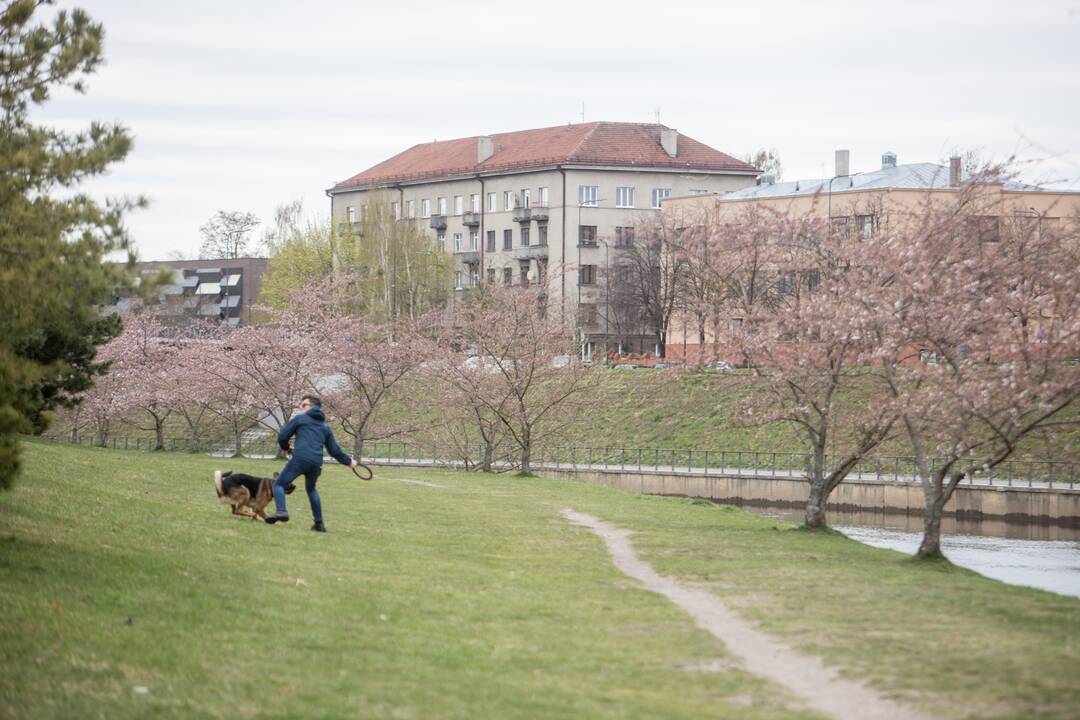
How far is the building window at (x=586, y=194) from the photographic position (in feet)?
317

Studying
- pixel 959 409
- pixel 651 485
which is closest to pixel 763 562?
pixel 959 409

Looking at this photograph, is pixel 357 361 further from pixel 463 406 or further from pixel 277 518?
pixel 277 518

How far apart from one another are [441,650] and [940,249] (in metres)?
16.5

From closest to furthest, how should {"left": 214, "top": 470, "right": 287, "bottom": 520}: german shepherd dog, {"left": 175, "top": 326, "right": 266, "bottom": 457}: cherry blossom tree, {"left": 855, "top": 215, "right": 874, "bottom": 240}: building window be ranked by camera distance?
{"left": 214, "top": 470, "right": 287, "bottom": 520}: german shepherd dog < {"left": 855, "top": 215, "right": 874, "bottom": 240}: building window < {"left": 175, "top": 326, "right": 266, "bottom": 457}: cherry blossom tree

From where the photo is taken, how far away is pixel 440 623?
13.0 m

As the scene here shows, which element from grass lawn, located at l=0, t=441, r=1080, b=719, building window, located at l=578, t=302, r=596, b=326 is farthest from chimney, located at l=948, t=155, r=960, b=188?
grass lawn, located at l=0, t=441, r=1080, b=719

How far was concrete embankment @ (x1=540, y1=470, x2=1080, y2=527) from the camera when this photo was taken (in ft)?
143

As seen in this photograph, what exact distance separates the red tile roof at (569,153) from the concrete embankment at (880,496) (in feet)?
161

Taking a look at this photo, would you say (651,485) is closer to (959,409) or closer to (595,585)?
(959,409)

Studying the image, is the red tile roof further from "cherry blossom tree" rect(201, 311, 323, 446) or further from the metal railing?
"cherry blossom tree" rect(201, 311, 323, 446)

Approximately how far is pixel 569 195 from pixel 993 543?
6334 cm

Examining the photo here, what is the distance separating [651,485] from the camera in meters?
51.2

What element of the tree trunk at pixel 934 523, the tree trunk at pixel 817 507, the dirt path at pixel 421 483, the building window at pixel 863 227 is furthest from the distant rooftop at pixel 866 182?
the tree trunk at pixel 934 523

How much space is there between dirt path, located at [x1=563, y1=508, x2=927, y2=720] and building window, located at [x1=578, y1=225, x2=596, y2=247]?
7906 centimetres
